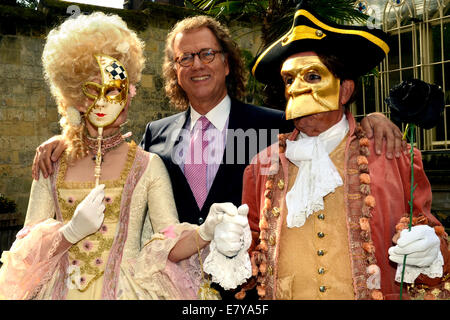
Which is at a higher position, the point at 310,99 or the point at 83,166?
the point at 310,99

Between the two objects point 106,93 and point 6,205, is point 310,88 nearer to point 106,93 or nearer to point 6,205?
point 106,93

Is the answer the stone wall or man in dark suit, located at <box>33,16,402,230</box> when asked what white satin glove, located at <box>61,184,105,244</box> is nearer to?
man in dark suit, located at <box>33,16,402,230</box>

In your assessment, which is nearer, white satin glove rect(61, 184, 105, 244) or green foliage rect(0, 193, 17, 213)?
white satin glove rect(61, 184, 105, 244)

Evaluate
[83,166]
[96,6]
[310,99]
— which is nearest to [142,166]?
[83,166]

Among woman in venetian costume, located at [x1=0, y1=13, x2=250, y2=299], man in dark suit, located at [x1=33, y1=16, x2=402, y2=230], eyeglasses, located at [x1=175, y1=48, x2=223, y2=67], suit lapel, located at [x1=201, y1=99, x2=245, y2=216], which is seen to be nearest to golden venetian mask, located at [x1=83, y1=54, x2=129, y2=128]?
woman in venetian costume, located at [x1=0, y1=13, x2=250, y2=299]

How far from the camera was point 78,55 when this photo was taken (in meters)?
2.87

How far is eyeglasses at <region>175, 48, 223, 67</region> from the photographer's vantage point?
3.39 metres

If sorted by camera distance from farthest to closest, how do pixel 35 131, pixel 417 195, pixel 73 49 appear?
pixel 35 131, pixel 73 49, pixel 417 195

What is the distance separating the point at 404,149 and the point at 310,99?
551 mm

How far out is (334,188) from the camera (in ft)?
8.39

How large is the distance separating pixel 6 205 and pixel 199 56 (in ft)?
17.3

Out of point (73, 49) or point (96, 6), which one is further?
point (96, 6)
